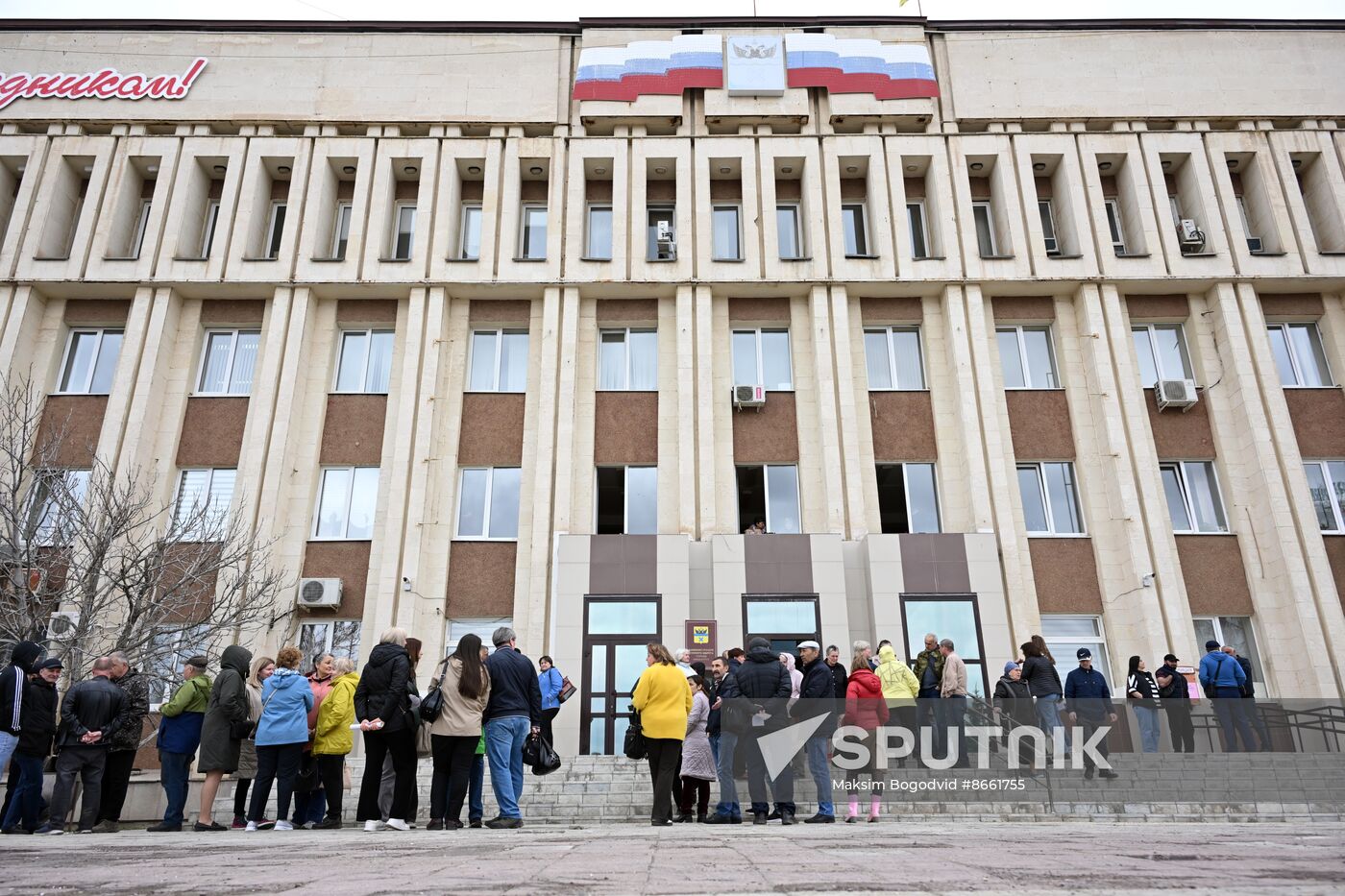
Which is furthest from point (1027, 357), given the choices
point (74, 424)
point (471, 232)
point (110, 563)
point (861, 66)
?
point (74, 424)

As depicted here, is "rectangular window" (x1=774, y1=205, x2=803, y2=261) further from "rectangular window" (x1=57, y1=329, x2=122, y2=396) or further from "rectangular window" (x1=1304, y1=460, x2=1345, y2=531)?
"rectangular window" (x1=57, y1=329, x2=122, y2=396)

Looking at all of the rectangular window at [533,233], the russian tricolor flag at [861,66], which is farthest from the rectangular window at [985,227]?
the rectangular window at [533,233]

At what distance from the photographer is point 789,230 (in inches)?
925

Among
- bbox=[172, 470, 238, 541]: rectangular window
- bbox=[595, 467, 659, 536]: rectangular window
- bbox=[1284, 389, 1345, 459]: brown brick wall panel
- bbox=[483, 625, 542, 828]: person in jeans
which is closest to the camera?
bbox=[483, 625, 542, 828]: person in jeans

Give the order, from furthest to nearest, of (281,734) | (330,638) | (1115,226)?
1. (1115,226)
2. (330,638)
3. (281,734)

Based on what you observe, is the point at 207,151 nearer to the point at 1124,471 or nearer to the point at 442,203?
the point at 442,203

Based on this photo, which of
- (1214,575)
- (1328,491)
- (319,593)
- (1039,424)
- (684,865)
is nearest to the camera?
(684,865)

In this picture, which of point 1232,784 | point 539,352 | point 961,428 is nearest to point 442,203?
point 539,352

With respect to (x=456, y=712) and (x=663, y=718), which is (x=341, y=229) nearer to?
(x=456, y=712)

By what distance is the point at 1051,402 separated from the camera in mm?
21016

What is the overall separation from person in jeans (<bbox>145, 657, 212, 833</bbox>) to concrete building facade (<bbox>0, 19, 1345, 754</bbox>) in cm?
896

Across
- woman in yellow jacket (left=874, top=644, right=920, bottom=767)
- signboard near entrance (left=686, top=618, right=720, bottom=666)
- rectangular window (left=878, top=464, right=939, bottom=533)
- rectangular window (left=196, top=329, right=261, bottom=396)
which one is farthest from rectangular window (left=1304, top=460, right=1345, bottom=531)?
rectangular window (left=196, top=329, right=261, bottom=396)

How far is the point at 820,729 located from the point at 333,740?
4851mm

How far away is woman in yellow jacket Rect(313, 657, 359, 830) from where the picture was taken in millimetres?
9188
